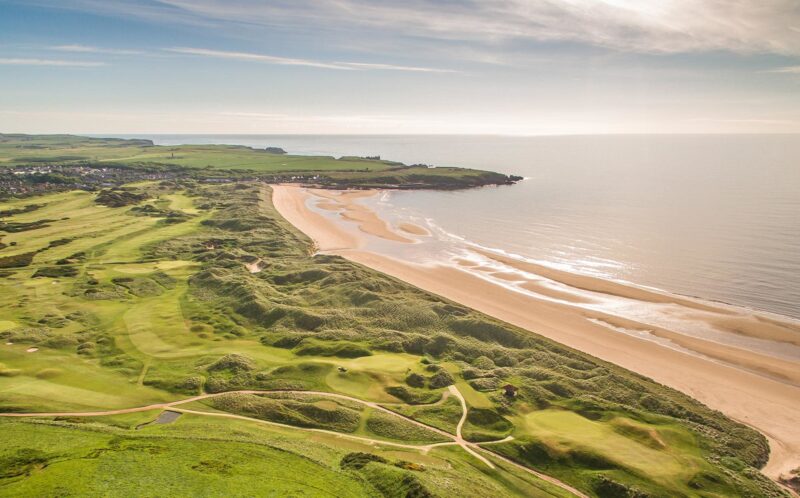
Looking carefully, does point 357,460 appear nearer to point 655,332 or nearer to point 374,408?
point 374,408

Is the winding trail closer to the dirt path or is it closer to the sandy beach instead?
the dirt path

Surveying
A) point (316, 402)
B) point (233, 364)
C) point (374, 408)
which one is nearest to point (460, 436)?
point (374, 408)

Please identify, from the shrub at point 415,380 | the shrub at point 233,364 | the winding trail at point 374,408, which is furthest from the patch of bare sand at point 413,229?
the winding trail at point 374,408

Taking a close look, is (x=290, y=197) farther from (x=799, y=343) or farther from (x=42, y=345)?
(x=799, y=343)

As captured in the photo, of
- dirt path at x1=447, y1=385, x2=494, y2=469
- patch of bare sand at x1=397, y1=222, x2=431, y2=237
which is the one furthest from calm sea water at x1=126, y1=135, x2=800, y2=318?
dirt path at x1=447, y1=385, x2=494, y2=469

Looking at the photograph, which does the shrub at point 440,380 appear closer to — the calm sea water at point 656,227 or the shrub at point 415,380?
the shrub at point 415,380

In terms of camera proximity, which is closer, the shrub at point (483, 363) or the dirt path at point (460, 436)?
the dirt path at point (460, 436)

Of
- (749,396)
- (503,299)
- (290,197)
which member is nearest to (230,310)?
(503,299)
